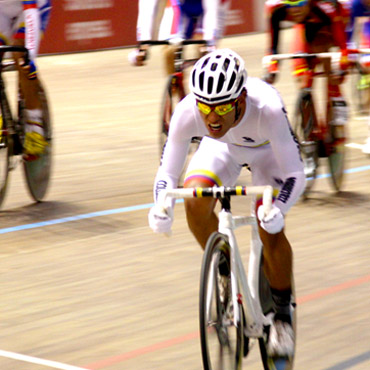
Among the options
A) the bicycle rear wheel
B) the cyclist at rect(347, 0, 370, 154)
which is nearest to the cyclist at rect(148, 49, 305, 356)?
the cyclist at rect(347, 0, 370, 154)

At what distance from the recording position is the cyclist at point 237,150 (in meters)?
3.85

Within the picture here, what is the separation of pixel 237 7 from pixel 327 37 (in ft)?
38.9

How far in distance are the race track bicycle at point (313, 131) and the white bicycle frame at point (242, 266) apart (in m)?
3.41

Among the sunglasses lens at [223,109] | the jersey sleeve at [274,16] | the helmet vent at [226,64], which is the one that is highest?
the helmet vent at [226,64]

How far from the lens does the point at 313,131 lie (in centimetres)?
752

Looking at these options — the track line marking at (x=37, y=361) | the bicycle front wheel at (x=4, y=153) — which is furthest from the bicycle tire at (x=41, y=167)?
the track line marking at (x=37, y=361)

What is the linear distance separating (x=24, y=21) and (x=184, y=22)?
5.35 feet

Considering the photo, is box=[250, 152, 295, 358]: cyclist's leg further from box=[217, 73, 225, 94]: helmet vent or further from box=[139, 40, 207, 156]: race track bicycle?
box=[139, 40, 207, 156]: race track bicycle

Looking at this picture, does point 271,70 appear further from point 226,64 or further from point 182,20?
→ point 226,64

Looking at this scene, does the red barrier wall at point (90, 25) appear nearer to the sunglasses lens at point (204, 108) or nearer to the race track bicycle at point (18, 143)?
the race track bicycle at point (18, 143)

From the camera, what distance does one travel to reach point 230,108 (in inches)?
153

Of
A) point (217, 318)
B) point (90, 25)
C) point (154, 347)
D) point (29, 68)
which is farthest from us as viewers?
point (90, 25)

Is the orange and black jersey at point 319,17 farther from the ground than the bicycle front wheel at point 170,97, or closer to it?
farther from the ground

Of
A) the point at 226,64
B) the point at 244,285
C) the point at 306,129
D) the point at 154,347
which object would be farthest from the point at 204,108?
the point at 306,129
